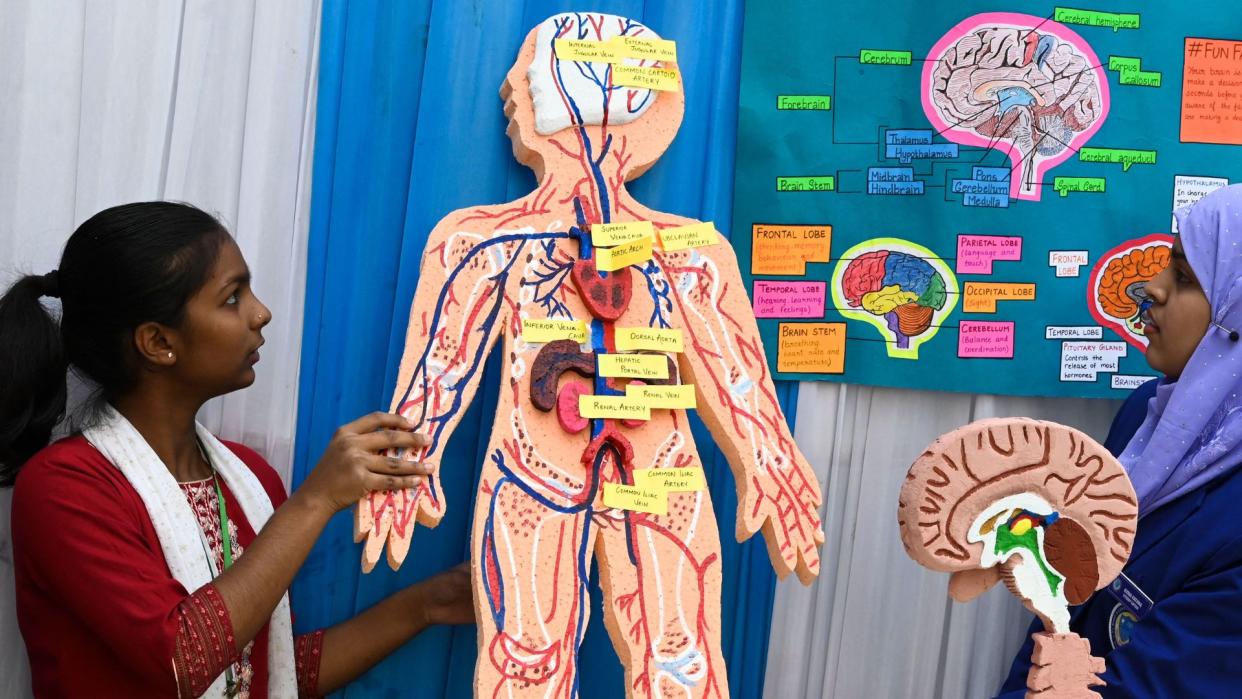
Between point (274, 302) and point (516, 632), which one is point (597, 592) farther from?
point (274, 302)

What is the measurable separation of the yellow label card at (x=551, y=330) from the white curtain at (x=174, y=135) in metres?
0.53

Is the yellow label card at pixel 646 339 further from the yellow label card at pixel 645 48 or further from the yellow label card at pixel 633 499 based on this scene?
the yellow label card at pixel 645 48

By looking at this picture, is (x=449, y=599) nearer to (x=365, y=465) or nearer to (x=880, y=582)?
(x=365, y=465)

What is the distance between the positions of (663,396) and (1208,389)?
0.85 m

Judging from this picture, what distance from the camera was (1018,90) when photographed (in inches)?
82.1

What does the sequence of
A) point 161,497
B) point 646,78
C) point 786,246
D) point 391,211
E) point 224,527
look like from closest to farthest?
point 161,497 → point 224,527 → point 646,78 → point 391,211 → point 786,246

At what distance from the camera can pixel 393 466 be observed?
1479mm

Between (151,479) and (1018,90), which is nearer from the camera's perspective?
(151,479)

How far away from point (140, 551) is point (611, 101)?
967 millimetres

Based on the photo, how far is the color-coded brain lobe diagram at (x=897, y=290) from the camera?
2074mm

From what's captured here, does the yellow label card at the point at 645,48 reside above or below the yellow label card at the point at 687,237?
above

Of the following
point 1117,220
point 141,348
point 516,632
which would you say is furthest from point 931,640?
point 141,348

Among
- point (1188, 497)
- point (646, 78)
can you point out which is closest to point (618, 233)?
point (646, 78)

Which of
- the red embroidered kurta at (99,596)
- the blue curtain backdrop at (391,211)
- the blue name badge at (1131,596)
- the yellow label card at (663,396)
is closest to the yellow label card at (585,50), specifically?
the blue curtain backdrop at (391,211)
